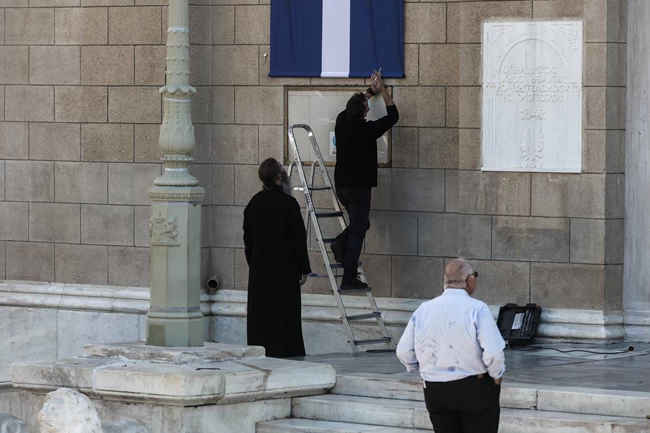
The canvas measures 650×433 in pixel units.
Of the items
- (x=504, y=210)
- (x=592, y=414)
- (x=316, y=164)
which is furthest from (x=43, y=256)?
(x=592, y=414)

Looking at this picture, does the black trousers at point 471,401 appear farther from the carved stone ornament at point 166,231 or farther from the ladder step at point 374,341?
the ladder step at point 374,341

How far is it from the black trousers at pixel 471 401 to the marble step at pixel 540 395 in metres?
1.93

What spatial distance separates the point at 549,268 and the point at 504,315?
0.55 m

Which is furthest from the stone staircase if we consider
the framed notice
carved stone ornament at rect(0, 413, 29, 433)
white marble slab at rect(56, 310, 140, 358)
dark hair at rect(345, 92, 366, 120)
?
white marble slab at rect(56, 310, 140, 358)

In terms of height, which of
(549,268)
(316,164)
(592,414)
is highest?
(316,164)

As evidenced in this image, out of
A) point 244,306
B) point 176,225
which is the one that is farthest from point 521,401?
point 244,306

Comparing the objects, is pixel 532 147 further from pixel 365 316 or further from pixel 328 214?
pixel 365 316

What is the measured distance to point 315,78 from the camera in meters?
12.9

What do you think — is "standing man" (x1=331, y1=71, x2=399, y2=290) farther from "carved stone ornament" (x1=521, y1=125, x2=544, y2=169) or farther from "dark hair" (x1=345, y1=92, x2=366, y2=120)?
"carved stone ornament" (x1=521, y1=125, x2=544, y2=169)

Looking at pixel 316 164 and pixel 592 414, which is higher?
pixel 316 164

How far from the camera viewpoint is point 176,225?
10.3 m

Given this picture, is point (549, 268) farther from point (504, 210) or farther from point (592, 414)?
point (592, 414)

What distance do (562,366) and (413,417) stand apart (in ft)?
6.08

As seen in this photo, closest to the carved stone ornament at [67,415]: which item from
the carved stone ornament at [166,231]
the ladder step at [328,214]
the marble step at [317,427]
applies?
the marble step at [317,427]
